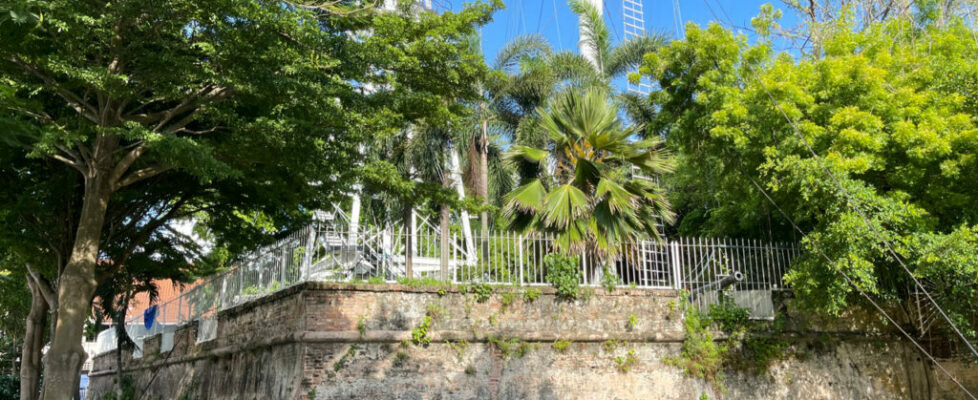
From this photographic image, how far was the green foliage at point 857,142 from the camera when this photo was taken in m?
10.9

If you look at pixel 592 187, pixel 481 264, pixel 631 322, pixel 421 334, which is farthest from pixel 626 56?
pixel 421 334

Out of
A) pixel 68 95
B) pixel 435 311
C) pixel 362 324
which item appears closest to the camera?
pixel 68 95

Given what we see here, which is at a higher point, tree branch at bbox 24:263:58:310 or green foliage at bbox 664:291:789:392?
tree branch at bbox 24:263:58:310

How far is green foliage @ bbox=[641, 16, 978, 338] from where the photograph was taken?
1088cm

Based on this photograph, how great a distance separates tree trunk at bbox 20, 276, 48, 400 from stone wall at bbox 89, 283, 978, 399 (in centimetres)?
407

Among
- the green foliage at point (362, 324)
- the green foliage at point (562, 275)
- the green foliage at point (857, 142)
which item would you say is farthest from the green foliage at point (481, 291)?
the green foliage at point (857, 142)

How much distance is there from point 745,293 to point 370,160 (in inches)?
275

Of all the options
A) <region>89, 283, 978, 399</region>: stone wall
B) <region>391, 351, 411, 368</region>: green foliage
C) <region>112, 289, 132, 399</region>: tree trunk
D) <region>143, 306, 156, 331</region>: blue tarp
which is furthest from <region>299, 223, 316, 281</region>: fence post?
<region>143, 306, 156, 331</region>: blue tarp

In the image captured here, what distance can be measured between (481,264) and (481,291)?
415 millimetres

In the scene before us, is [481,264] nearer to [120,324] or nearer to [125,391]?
[120,324]

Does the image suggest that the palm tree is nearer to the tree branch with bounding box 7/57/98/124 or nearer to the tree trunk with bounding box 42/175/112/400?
the tree trunk with bounding box 42/175/112/400

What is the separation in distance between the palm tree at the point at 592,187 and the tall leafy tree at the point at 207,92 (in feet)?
7.74

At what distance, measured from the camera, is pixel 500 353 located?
1130 centimetres

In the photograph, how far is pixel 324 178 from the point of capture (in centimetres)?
1250
